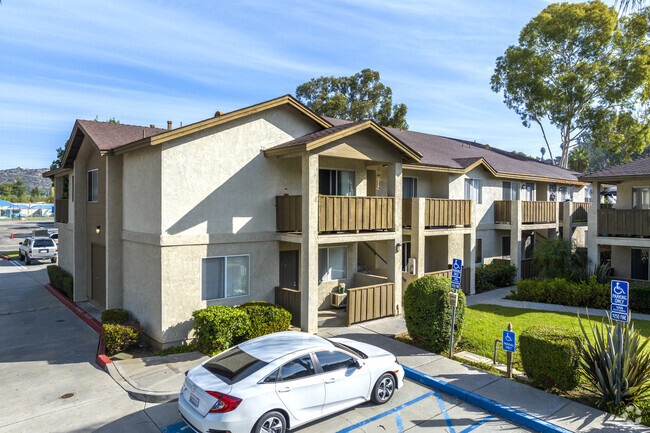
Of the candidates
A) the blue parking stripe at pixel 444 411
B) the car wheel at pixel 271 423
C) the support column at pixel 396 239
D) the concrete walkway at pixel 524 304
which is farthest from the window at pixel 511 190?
the car wheel at pixel 271 423

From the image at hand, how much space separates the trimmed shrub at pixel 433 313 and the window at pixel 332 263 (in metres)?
4.49

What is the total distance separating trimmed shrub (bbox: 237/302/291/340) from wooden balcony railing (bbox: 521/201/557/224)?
51.4 ft

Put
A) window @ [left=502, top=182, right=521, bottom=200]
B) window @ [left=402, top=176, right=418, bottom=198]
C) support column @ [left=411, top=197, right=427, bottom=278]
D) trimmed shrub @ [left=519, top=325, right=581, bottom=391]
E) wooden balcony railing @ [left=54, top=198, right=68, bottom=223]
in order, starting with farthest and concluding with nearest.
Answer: window @ [left=502, top=182, right=521, bottom=200], wooden balcony railing @ [left=54, top=198, right=68, bottom=223], window @ [left=402, top=176, right=418, bottom=198], support column @ [left=411, top=197, right=427, bottom=278], trimmed shrub @ [left=519, top=325, right=581, bottom=391]

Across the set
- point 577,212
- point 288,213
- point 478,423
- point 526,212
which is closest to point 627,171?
point 526,212

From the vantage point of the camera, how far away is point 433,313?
36.6 ft

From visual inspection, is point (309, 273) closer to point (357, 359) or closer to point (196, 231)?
point (196, 231)

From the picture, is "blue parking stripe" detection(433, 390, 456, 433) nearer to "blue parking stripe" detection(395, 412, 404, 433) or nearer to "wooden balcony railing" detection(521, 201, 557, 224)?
"blue parking stripe" detection(395, 412, 404, 433)

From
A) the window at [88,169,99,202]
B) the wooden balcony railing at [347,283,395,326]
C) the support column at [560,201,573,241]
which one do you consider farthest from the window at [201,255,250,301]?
the support column at [560,201,573,241]

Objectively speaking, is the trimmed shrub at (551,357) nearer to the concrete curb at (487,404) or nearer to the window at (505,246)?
the concrete curb at (487,404)

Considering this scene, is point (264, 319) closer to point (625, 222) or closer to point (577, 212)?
point (625, 222)

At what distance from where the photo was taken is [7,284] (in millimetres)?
21922

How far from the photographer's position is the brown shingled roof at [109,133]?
13953mm

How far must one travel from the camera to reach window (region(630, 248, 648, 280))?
754 inches

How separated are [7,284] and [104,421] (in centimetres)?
1910
